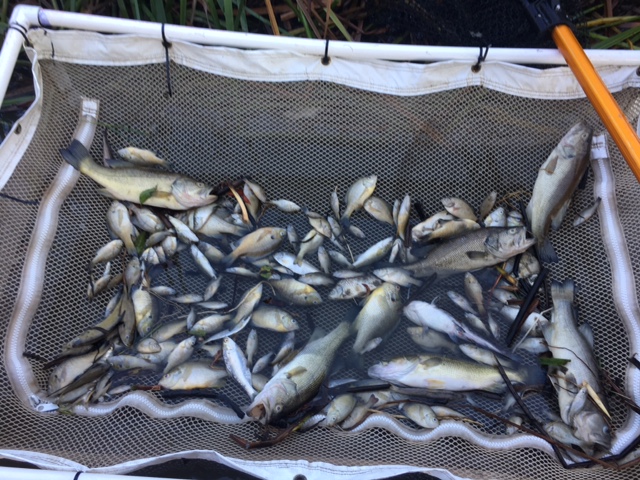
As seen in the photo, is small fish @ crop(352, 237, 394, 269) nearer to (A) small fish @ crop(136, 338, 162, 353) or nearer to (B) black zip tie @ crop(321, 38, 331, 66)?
(B) black zip tie @ crop(321, 38, 331, 66)

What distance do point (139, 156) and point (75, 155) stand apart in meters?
0.37

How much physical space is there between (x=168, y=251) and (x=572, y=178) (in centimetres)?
257

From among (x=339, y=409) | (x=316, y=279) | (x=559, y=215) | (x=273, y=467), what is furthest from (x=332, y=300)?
(x=559, y=215)

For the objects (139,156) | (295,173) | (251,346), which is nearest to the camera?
(251,346)

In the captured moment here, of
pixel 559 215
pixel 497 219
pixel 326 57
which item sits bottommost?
pixel 497 219

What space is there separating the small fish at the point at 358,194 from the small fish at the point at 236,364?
3.51ft

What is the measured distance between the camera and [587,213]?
3.04 meters

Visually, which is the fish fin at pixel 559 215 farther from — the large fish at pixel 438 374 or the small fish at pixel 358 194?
the small fish at pixel 358 194

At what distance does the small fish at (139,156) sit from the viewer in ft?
10.2

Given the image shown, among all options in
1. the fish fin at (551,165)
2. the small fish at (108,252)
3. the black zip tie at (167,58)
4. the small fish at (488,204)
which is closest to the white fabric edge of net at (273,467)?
the small fish at (108,252)

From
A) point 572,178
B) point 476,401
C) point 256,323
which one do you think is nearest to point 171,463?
point 256,323

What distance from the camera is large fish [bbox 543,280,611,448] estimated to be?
96.8 inches

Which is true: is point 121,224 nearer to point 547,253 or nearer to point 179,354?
point 179,354

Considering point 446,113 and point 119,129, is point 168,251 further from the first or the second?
point 446,113
